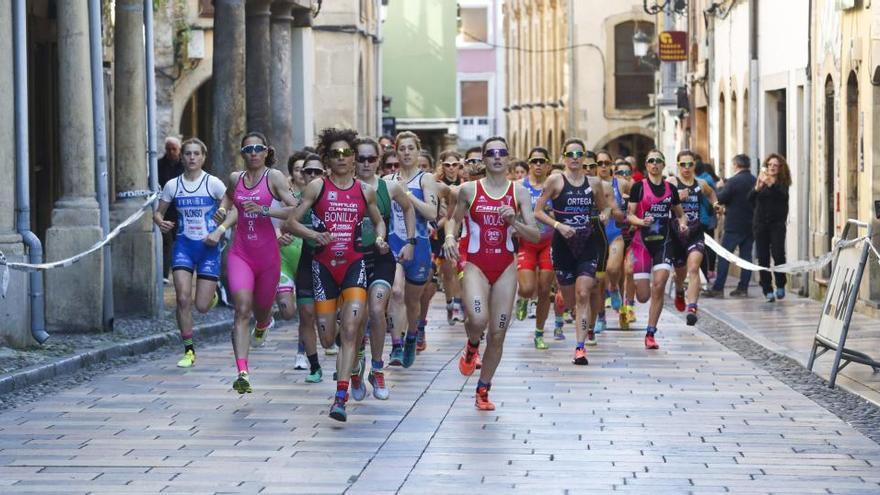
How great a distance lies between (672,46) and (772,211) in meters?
14.9

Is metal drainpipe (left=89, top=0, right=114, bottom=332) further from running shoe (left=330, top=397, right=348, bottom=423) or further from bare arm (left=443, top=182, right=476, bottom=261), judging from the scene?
running shoe (left=330, top=397, right=348, bottom=423)

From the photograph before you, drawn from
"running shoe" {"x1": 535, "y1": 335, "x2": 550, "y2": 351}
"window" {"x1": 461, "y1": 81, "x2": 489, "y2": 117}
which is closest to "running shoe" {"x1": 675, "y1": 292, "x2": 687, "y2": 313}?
"running shoe" {"x1": 535, "y1": 335, "x2": 550, "y2": 351}

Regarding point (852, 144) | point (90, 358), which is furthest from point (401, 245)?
point (852, 144)

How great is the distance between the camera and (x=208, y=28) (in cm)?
3388

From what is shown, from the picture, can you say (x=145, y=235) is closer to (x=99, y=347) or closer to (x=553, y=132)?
(x=99, y=347)

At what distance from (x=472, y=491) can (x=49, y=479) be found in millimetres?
2042

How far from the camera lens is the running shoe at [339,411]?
1135cm

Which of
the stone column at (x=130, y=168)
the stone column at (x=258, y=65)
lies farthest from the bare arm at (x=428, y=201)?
the stone column at (x=258, y=65)

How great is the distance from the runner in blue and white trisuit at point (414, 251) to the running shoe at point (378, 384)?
1.84 metres

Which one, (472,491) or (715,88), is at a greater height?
(715,88)

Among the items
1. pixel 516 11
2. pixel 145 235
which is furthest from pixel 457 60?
pixel 145 235

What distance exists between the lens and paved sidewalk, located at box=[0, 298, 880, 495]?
30.6 ft

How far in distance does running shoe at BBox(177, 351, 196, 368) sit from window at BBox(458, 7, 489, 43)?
64239 millimetres

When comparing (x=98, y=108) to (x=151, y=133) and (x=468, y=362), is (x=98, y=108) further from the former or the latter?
(x=468, y=362)
